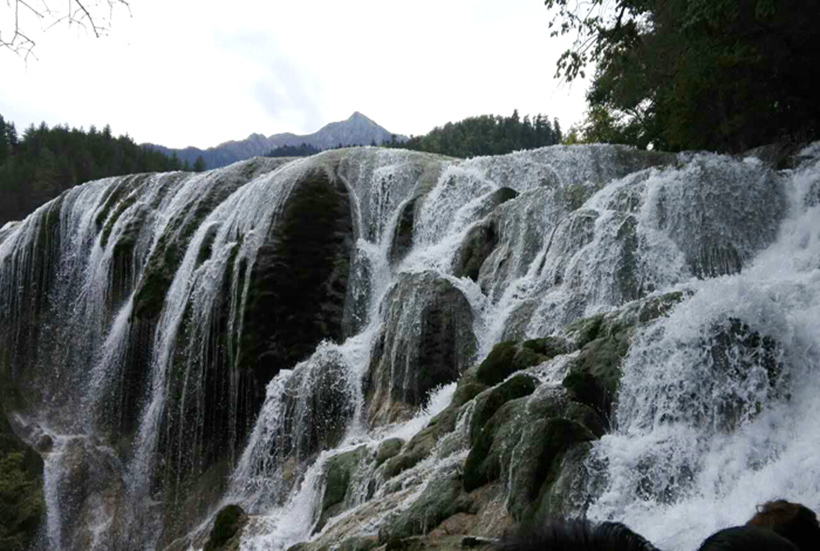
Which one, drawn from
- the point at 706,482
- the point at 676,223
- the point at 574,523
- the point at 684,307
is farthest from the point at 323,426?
the point at 574,523

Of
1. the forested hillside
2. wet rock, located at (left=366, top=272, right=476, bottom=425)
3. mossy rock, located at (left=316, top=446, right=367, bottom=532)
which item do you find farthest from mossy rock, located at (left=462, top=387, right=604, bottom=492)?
the forested hillside

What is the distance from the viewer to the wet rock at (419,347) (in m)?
15.1

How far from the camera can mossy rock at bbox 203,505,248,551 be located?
12492 mm

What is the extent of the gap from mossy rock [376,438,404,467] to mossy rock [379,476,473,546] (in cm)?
274

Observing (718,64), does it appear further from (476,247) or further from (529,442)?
(529,442)

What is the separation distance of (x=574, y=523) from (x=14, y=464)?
22.0m

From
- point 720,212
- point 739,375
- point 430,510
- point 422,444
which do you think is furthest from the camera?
point 720,212

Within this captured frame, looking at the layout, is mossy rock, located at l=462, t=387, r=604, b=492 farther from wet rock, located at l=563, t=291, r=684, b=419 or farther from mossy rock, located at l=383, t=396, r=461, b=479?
mossy rock, located at l=383, t=396, r=461, b=479

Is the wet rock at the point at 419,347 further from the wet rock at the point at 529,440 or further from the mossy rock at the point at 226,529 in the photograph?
the wet rock at the point at 529,440

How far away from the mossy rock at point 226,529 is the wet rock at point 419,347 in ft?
11.4

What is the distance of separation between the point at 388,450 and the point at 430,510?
3444 millimetres

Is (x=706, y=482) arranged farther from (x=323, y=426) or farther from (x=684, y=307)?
(x=323, y=426)

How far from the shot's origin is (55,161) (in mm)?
66875

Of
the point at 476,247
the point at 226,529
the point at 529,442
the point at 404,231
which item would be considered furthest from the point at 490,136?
the point at 529,442
